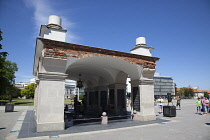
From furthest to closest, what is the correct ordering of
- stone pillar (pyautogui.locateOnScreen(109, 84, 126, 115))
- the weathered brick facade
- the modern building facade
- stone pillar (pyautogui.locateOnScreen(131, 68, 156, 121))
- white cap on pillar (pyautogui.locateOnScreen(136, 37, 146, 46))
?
the modern building facade → stone pillar (pyautogui.locateOnScreen(109, 84, 126, 115)) → white cap on pillar (pyautogui.locateOnScreen(136, 37, 146, 46)) → stone pillar (pyautogui.locateOnScreen(131, 68, 156, 121)) → the weathered brick facade

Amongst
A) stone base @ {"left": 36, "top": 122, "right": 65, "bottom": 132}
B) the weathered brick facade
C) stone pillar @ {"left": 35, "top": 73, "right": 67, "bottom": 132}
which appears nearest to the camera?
stone base @ {"left": 36, "top": 122, "right": 65, "bottom": 132}

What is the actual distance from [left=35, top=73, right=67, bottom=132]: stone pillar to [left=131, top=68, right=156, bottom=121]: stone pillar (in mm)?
5425

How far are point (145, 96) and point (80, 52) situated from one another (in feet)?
18.2

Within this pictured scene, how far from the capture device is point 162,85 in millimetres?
94688

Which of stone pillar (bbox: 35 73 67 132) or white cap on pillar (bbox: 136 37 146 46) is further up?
white cap on pillar (bbox: 136 37 146 46)

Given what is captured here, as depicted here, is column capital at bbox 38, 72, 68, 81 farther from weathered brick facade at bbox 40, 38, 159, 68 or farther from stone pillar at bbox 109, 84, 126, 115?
stone pillar at bbox 109, 84, 126, 115

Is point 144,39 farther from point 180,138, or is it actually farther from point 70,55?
point 180,138

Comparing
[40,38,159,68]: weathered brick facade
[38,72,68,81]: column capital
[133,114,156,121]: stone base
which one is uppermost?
[40,38,159,68]: weathered brick facade

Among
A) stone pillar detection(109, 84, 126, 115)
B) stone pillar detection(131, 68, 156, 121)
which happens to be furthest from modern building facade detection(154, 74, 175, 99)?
stone pillar detection(131, 68, 156, 121)

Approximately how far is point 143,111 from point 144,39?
5.43 m

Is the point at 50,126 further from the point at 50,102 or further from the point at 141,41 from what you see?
the point at 141,41

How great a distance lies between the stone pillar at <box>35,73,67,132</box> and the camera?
23.2ft

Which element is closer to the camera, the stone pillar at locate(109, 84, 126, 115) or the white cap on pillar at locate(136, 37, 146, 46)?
the white cap on pillar at locate(136, 37, 146, 46)

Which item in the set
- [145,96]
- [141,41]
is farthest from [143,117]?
[141,41]
